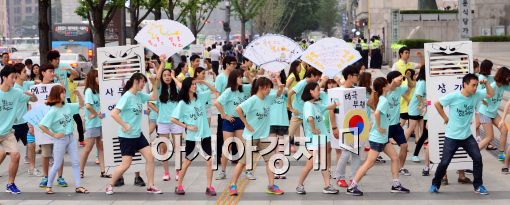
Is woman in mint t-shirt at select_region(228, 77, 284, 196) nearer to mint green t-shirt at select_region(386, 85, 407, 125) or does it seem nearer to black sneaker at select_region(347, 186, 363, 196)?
black sneaker at select_region(347, 186, 363, 196)

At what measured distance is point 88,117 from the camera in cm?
1311

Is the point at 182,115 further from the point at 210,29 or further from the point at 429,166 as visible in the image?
the point at 210,29

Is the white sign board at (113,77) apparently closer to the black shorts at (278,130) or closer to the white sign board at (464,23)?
the black shorts at (278,130)

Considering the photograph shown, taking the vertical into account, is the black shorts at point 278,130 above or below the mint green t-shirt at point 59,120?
below

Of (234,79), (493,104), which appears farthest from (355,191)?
(493,104)

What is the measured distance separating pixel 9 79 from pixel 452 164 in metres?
5.84

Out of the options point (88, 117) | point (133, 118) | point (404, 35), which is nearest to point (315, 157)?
point (133, 118)

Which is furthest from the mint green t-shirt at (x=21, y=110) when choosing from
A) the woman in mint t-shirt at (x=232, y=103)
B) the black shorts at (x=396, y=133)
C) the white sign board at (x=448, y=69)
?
the white sign board at (x=448, y=69)

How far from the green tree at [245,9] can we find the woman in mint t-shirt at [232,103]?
59.4 meters

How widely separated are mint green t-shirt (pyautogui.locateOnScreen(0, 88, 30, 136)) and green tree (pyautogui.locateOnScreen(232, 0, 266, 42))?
60.1m

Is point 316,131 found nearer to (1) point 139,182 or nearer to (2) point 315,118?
(2) point 315,118

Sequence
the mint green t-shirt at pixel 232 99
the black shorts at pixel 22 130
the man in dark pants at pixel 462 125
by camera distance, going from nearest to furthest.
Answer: the man in dark pants at pixel 462 125, the mint green t-shirt at pixel 232 99, the black shorts at pixel 22 130

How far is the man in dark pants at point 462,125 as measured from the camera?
11.3 metres

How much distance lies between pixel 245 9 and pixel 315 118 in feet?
216
